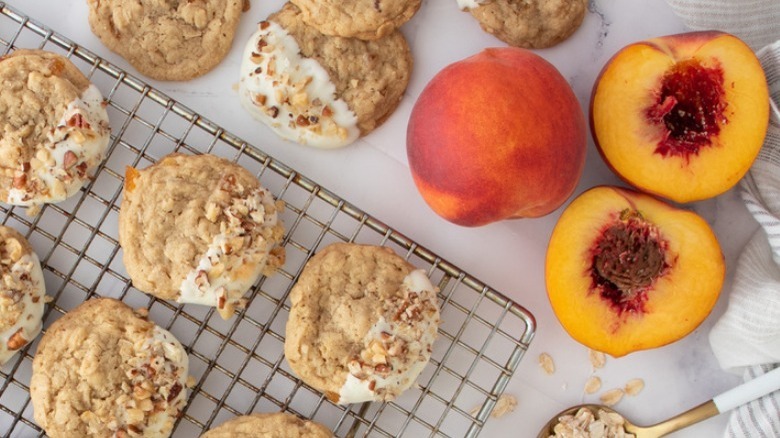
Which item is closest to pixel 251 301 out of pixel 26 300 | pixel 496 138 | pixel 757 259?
pixel 26 300

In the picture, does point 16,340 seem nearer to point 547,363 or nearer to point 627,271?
point 547,363

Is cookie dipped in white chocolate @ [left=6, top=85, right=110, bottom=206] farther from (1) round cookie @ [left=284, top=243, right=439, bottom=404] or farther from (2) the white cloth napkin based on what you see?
(2) the white cloth napkin

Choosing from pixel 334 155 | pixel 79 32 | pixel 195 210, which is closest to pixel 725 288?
pixel 334 155

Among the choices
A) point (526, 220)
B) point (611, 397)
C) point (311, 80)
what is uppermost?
point (311, 80)

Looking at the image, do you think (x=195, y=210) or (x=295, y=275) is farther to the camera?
(x=295, y=275)

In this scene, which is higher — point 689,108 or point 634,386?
point 689,108

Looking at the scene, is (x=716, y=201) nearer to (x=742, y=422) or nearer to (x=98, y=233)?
(x=742, y=422)

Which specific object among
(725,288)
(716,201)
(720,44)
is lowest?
(725,288)
